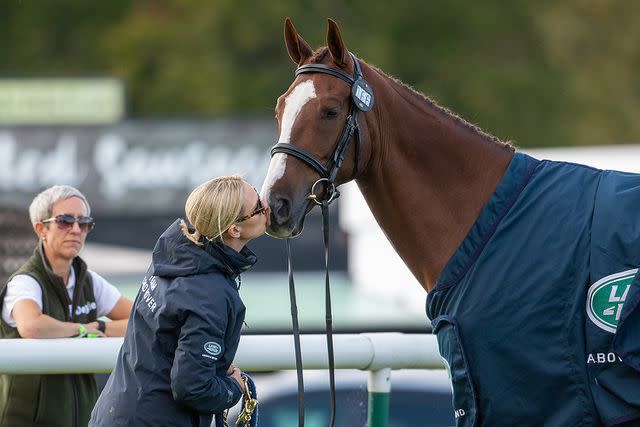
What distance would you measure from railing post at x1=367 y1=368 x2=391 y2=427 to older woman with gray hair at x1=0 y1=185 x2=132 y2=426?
3.41 ft

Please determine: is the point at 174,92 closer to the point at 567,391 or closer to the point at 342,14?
the point at 342,14

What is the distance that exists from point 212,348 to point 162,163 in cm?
1450

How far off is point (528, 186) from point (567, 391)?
0.69m

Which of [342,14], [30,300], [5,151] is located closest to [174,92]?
[342,14]

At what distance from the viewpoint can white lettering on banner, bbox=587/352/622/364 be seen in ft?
11.5

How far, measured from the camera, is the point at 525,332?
11.8ft

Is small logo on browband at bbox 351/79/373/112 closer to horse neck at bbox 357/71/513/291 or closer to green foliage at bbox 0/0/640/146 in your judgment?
horse neck at bbox 357/71/513/291

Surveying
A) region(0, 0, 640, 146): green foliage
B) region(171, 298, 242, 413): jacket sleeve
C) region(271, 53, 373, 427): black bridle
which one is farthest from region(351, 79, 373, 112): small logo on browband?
region(0, 0, 640, 146): green foliage

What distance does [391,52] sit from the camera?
2964cm

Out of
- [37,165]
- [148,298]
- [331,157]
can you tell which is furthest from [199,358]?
[37,165]

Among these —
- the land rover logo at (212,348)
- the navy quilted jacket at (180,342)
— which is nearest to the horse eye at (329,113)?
the navy quilted jacket at (180,342)

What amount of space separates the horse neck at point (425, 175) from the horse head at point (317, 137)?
0.07 metres

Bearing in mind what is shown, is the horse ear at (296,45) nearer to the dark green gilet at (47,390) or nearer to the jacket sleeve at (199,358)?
the jacket sleeve at (199,358)

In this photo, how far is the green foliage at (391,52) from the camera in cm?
2838
